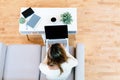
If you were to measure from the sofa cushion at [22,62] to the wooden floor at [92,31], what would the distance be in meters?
0.53

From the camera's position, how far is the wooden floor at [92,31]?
344 centimetres

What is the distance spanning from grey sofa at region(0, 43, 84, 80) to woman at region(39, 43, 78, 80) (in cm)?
29

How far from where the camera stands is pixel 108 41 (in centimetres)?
361

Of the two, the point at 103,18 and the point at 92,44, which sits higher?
the point at 103,18

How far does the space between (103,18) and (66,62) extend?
4.88ft

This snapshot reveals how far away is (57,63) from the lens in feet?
7.98

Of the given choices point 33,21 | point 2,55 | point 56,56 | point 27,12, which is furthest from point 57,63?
point 27,12

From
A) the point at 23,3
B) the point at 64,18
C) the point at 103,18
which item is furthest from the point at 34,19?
the point at 103,18

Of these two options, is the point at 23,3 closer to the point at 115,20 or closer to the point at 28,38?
the point at 28,38

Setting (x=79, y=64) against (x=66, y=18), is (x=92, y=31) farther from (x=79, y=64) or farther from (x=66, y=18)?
(x=79, y=64)

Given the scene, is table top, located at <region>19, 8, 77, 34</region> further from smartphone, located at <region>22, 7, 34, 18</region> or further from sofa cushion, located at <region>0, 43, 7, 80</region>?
sofa cushion, located at <region>0, 43, 7, 80</region>

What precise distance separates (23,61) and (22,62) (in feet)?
0.05

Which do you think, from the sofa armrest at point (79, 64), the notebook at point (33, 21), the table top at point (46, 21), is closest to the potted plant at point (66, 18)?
the table top at point (46, 21)

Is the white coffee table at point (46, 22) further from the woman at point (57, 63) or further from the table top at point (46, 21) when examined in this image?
the woman at point (57, 63)
